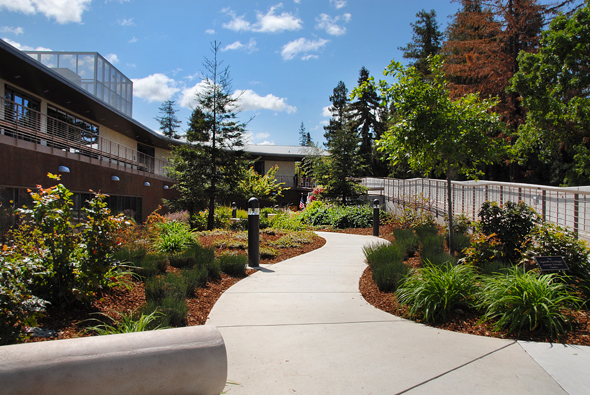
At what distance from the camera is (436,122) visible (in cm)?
675

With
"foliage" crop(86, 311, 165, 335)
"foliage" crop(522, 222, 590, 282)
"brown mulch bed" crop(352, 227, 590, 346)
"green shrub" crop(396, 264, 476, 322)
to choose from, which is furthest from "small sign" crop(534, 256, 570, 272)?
"foliage" crop(86, 311, 165, 335)

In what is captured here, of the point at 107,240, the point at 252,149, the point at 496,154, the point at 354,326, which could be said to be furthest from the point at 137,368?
the point at 252,149

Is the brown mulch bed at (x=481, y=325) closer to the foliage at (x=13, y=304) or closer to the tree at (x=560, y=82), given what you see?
the foliage at (x=13, y=304)

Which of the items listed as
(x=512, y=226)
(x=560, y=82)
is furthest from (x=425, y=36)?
(x=512, y=226)

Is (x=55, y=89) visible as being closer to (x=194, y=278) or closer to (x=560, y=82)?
(x=194, y=278)

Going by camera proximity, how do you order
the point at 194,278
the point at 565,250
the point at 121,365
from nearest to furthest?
the point at 121,365 < the point at 565,250 < the point at 194,278

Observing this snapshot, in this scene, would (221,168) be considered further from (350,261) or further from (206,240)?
(350,261)

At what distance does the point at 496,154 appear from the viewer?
7016 mm

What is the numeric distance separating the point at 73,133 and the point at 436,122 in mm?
14806

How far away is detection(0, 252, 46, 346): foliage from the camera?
2.82 m

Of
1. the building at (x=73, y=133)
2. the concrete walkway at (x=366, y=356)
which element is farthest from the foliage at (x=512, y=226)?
the building at (x=73, y=133)

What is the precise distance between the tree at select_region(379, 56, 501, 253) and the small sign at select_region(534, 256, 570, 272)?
2.60 m

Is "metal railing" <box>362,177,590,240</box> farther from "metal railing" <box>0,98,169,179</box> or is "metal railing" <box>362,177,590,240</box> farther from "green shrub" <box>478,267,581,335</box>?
"metal railing" <box>0,98,169,179</box>

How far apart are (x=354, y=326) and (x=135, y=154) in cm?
2203
